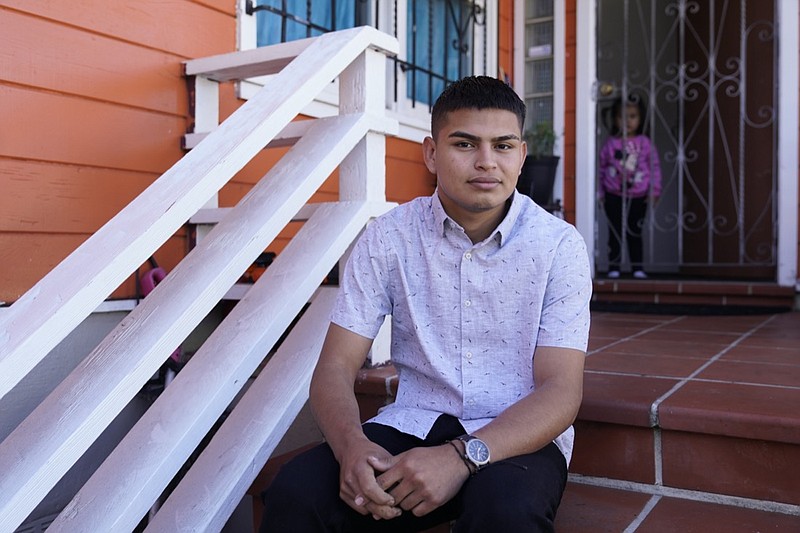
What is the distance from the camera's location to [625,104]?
16.5 feet

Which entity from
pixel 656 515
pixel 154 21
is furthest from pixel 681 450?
pixel 154 21

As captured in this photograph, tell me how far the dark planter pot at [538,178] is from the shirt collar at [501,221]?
9.52 ft

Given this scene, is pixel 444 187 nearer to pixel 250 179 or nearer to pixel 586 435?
pixel 586 435

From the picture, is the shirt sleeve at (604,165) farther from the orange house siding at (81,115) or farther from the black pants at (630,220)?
the orange house siding at (81,115)

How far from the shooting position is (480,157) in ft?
4.83

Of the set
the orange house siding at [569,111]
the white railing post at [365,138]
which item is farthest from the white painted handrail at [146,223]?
the orange house siding at [569,111]

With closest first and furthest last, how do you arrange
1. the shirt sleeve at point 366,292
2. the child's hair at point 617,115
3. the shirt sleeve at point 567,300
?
the shirt sleeve at point 567,300, the shirt sleeve at point 366,292, the child's hair at point 617,115

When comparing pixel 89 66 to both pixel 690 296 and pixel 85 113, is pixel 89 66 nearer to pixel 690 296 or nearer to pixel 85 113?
pixel 85 113

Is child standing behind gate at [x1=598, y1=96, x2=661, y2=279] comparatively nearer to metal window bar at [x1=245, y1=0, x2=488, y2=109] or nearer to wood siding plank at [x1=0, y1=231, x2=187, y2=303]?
metal window bar at [x1=245, y1=0, x2=488, y2=109]

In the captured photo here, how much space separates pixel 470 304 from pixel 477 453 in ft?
1.05

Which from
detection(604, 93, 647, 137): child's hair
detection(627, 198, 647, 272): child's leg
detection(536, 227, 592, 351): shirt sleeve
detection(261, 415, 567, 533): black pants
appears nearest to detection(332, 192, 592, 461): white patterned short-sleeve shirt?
detection(536, 227, 592, 351): shirt sleeve

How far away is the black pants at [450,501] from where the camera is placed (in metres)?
1.20

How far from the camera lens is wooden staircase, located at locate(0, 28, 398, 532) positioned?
133 cm

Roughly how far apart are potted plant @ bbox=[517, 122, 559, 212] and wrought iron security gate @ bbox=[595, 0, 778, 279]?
1.67ft
